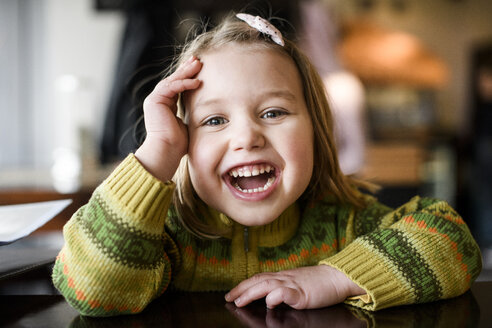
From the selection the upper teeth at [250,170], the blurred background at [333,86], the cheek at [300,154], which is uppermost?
the cheek at [300,154]

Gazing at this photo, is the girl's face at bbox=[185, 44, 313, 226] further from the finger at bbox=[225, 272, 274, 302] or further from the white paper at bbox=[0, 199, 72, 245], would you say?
the white paper at bbox=[0, 199, 72, 245]

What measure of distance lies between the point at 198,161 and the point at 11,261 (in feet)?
0.94

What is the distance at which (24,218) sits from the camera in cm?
69

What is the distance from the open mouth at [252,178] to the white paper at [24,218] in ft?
0.83

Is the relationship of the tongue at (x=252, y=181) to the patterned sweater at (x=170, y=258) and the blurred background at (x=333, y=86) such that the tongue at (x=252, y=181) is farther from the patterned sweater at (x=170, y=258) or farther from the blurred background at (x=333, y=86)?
the blurred background at (x=333, y=86)

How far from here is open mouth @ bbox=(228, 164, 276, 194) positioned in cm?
66

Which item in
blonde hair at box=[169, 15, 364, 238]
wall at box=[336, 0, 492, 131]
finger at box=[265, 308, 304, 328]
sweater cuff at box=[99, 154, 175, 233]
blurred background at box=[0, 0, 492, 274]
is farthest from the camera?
wall at box=[336, 0, 492, 131]

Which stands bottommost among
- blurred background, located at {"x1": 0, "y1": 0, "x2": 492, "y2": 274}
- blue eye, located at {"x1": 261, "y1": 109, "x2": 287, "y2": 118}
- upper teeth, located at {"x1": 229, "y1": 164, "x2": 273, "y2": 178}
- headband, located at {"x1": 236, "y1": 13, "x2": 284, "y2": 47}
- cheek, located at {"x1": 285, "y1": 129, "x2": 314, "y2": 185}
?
blurred background, located at {"x1": 0, "y1": 0, "x2": 492, "y2": 274}

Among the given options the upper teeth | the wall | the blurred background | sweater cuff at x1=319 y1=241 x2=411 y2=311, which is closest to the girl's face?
the upper teeth

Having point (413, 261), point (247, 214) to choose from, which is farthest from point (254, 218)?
point (413, 261)

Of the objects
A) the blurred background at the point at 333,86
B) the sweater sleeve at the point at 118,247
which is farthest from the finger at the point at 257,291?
the blurred background at the point at 333,86

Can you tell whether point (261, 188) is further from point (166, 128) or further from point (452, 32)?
point (452, 32)

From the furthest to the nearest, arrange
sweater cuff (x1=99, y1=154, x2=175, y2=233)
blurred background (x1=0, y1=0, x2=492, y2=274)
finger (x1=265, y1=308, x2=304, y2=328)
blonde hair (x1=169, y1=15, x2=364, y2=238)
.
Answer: blurred background (x1=0, y1=0, x2=492, y2=274) → blonde hair (x1=169, y1=15, x2=364, y2=238) → sweater cuff (x1=99, y1=154, x2=175, y2=233) → finger (x1=265, y1=308, x2=304, y2=328)

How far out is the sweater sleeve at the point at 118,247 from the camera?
0.58 m
